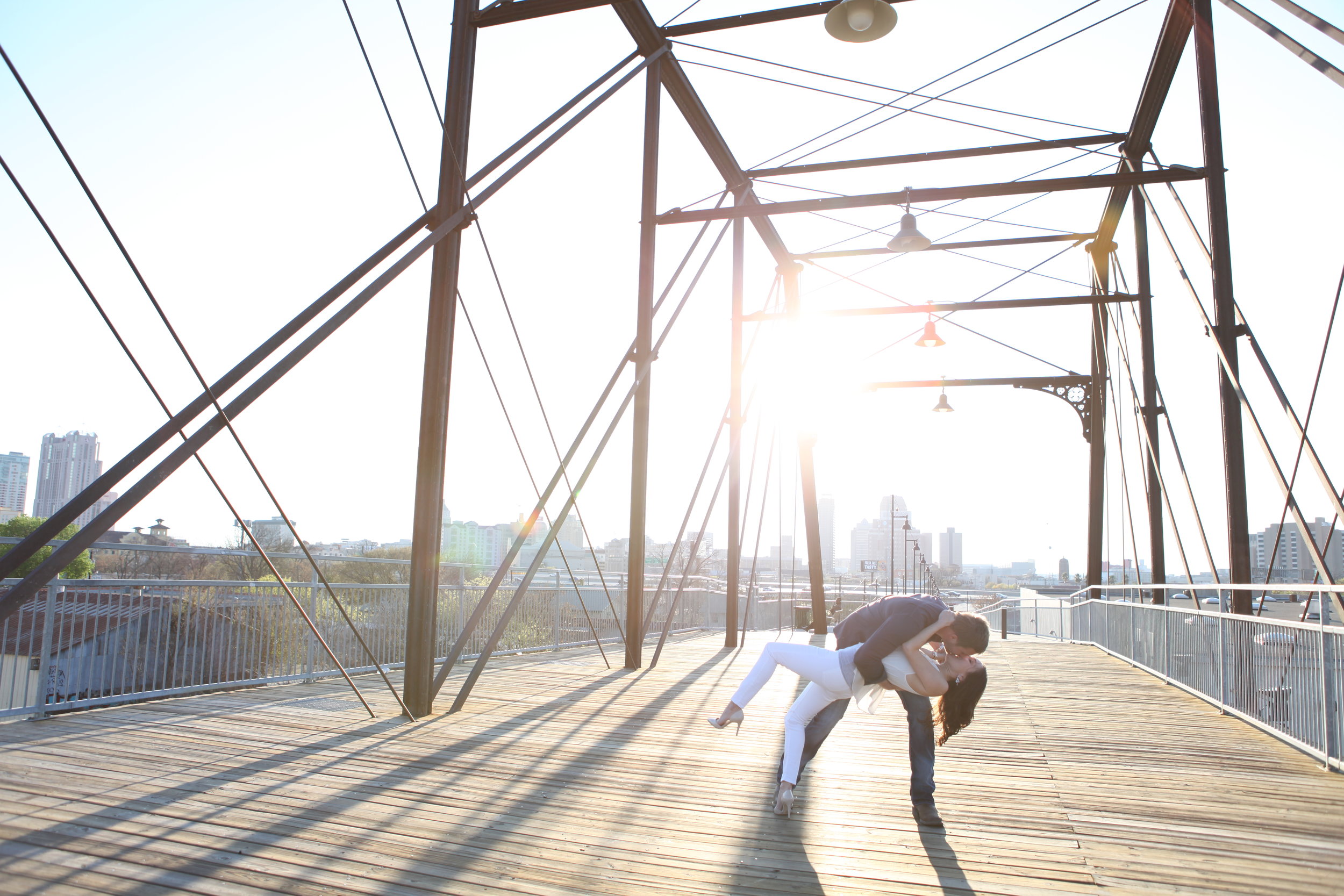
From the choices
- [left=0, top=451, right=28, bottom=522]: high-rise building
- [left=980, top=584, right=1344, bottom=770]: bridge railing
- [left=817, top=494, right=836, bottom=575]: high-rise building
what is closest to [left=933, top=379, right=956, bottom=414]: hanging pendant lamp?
[left=980, top=584, right=1344, bottom=770]: bridge railing

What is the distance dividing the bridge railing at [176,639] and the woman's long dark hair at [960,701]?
209 inches

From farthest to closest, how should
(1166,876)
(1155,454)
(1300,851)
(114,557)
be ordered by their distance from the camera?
(114,557)
(1155,454)
(1300,851)
(1166,876)

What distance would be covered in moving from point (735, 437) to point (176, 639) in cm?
768

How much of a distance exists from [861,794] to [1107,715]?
13.2 feet

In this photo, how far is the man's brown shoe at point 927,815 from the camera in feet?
13.0

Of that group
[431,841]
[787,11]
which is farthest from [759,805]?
[787,11]

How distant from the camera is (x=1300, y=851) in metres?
3.76

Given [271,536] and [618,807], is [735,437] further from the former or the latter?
[271,536]

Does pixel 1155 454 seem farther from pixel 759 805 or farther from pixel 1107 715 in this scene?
pixel 759 805

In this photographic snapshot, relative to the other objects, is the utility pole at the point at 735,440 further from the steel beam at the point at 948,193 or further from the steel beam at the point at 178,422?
the steel beam at the point at 178,422

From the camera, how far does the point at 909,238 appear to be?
34.0 ft

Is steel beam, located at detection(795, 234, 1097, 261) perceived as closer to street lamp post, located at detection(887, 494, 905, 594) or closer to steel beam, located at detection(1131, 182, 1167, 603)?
steel beam, located at detection(1131, 182, 1167, 603)

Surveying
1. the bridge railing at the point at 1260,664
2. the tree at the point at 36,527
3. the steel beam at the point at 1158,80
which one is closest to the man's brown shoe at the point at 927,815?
the bridge railing at the point at 1260,664

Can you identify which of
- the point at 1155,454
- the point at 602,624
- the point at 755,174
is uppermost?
the point at 755,174
